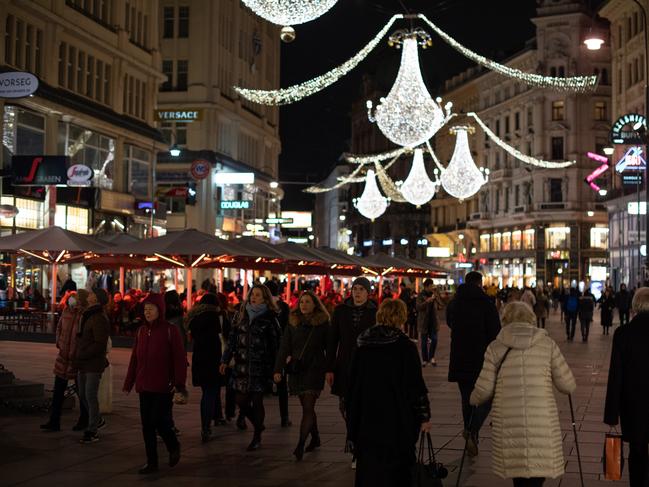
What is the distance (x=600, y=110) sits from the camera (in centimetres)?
8044

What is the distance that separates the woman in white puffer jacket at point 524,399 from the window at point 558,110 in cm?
7693

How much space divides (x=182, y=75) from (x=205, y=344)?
54.9 meters

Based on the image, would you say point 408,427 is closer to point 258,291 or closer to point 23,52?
point 258,291

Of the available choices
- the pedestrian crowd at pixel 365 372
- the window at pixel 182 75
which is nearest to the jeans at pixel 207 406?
the pedestrian crowd at pixel 365 372

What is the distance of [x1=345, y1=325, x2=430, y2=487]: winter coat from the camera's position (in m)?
7.35

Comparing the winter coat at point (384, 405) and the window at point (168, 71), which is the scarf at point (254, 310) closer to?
the winter coat at point (384, 405)

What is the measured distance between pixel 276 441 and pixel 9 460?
116 inches

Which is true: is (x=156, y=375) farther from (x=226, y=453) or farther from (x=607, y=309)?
(x=607, y=309)

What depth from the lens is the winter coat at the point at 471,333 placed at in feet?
36.4

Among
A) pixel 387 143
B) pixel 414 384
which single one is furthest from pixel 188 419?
pixel 387 143

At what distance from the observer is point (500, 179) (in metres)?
89.9

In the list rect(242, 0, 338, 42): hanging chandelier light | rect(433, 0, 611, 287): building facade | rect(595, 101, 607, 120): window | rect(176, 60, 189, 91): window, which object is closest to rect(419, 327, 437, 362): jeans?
rect(242, 0, 338, 42): hanging chandelier light

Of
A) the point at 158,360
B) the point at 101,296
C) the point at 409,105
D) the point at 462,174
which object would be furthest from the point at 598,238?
the point at 158,360

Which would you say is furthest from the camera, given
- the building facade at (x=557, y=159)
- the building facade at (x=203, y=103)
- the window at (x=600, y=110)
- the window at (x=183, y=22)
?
the window at (x=600, y=110)
